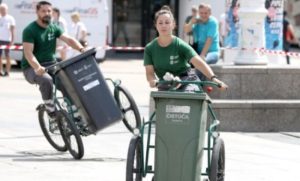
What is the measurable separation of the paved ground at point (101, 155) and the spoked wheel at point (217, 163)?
1.19 m

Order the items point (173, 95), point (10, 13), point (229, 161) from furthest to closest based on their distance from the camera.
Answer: point (10, 13)
point (229, 161)
point (173, 95)

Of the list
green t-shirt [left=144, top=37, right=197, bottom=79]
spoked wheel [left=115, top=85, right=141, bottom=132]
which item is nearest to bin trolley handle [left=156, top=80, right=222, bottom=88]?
green t-shirt [left=144, top=37, right=197, bottom=79]

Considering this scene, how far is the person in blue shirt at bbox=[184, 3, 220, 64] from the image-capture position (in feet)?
49.0

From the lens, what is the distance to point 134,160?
840cm

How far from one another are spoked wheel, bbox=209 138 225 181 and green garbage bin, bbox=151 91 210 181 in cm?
11

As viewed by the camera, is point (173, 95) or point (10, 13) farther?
point (10, 13)

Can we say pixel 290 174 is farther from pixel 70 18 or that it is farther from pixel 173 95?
pixel 70 18

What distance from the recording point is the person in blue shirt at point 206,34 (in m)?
14.9

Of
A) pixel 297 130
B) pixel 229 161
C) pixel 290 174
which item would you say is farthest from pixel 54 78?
pixel 297 130

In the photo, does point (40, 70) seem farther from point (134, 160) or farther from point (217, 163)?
point (217, 163)

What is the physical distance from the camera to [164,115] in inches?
321

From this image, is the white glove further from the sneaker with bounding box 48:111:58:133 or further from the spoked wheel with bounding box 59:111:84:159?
the sneaker with bounding box 48:111:58:133

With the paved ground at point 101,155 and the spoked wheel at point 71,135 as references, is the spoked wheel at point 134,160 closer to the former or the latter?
the paved ground at point 101,155

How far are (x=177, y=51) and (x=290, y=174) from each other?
6.72ft
